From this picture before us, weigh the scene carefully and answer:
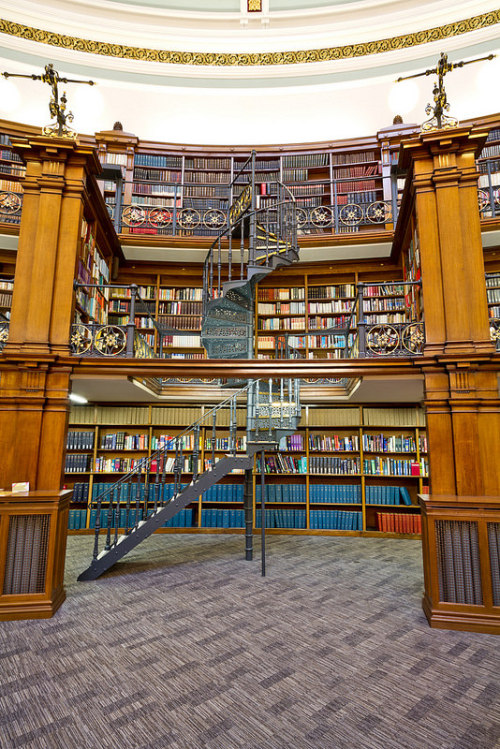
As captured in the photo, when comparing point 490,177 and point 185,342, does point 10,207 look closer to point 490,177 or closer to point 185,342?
point 185,342

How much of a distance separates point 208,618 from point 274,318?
460 centimetres

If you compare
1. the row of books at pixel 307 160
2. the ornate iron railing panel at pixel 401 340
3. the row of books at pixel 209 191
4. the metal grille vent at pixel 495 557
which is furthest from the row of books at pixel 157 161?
the metal grille vent at pixel 495 557

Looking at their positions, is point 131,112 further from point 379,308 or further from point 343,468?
point 343,468

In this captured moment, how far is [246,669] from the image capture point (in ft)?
8.43

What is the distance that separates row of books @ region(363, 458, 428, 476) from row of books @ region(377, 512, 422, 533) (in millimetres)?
620

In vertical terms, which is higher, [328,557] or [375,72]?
[375,72]

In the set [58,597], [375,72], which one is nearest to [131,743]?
[58,597]

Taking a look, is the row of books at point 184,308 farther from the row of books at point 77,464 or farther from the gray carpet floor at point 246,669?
the gray carpet floor at point 246,669

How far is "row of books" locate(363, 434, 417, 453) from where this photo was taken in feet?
20.9

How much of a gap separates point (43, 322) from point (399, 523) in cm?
546

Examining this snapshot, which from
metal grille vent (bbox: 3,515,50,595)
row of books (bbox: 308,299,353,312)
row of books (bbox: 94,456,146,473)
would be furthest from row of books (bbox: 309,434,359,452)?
metal grille vent (bbox: 3,515,50,595)

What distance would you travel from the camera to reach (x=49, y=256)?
4016 millimetres

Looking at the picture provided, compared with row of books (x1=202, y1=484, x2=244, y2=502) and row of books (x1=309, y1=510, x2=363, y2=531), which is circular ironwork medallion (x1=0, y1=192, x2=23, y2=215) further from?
row of books (x1=309, y1=510, x2=363, y2=531)

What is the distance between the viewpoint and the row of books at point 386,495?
6277 mm
